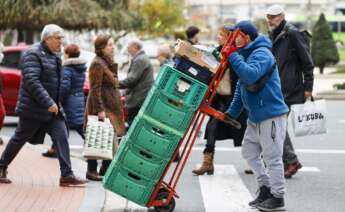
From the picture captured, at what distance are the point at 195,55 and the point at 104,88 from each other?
8.79ft

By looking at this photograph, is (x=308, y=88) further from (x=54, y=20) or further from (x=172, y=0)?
(x=172, y=0)

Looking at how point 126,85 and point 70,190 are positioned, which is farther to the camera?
point 126,85

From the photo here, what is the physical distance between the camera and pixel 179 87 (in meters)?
8.41

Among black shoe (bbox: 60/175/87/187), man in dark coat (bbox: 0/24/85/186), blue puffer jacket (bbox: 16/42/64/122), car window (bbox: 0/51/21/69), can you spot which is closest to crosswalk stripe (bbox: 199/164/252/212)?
black shoe (bbox: 60/175/87/187)

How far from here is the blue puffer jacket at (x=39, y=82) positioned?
1015 centimetres

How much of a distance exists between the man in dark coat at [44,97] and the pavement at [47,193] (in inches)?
11.5

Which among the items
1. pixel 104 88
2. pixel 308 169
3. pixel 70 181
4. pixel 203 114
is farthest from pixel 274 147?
pixel 308 169

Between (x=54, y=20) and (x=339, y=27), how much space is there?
47.2 m

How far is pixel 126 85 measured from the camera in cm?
1261

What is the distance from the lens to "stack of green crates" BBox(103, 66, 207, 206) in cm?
841

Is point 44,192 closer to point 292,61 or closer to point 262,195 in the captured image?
point 262,195

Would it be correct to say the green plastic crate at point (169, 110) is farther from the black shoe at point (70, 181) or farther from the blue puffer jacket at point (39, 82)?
the black shoe at point (70, 181)

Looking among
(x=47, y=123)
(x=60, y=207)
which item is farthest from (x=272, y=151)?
(x=47, y=123)

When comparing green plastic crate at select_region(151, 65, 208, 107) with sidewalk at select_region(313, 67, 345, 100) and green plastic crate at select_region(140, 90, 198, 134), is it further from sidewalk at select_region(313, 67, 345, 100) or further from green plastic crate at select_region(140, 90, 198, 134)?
sidewalk at select_region(313, 67, 345, 100)
